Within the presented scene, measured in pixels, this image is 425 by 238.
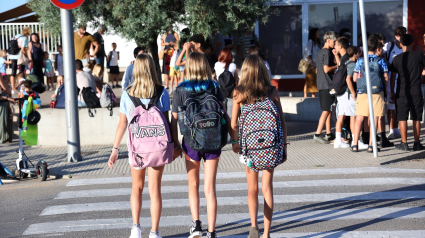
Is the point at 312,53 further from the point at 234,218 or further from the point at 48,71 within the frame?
the point at 48,71

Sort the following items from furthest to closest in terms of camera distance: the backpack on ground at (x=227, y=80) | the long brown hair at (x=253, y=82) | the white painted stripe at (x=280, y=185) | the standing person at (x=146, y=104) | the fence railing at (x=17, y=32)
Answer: the fence railing at (x=17, y=32) < the backpack on ground at (x=227, y=80) < the white painted stripe at (x=280, y=185) < the standing person at (x=146, y=104) < the long brown hair at (x=253, y=82)

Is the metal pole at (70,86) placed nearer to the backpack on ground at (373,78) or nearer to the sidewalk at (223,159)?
the sidewalk at (223,159)

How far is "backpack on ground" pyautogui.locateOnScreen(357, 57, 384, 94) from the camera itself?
29.6ft

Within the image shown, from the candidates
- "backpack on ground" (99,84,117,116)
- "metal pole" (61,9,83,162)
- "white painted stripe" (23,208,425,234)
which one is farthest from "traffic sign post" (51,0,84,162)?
"white painted stripe" (23,208,425,234)

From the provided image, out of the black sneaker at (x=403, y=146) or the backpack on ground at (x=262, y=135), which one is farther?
the black sneaker at (x=403, y=146)

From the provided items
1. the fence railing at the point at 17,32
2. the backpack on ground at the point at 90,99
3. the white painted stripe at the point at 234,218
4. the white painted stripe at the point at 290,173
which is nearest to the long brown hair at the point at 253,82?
the white painted stripe at the point at 234,218

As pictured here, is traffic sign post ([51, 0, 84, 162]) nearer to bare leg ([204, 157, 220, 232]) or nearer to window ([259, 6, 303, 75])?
bare leg ([204, 157, 220, 232])

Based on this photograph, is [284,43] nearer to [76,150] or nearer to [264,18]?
[264,18]

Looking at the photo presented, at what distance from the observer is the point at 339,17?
1603cm

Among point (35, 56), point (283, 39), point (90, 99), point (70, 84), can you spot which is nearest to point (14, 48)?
point (35, 56)

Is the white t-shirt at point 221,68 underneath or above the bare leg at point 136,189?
above

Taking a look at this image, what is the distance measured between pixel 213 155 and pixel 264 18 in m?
7.26

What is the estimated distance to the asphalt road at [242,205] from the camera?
217 inches

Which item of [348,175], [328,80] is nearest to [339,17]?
[328,80]
